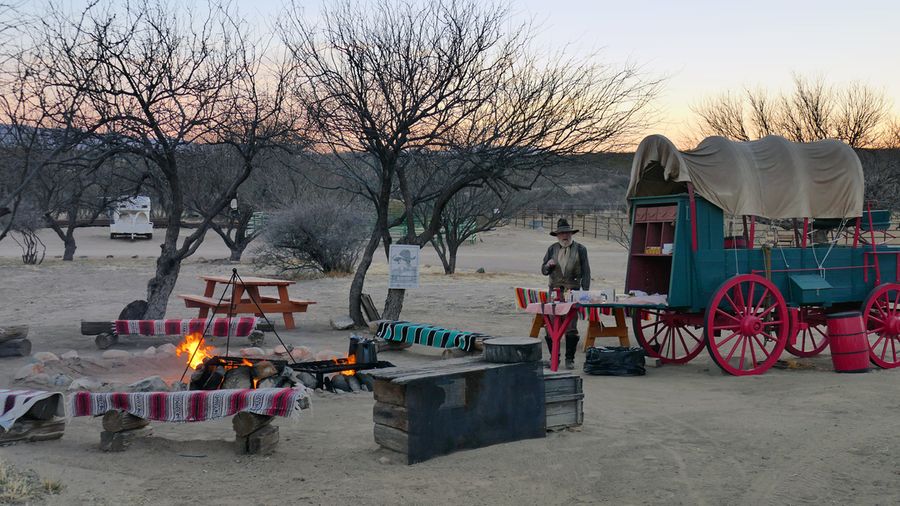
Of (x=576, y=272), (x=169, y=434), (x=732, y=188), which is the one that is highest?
(x=732, y=188)

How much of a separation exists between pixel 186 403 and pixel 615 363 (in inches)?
206

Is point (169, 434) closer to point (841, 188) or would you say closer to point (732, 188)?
point (732, 188)

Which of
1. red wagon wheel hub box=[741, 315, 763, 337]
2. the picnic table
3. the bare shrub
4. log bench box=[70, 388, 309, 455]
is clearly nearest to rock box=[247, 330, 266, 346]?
the picnic table

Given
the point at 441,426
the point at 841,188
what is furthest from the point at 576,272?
the point at 441,426

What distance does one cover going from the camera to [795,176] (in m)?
10.2

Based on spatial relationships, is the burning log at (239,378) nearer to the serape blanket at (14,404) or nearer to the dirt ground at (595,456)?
the dirt ground at (595,456)

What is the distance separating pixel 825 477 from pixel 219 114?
35.2ft

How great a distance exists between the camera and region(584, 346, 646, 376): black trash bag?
384 inches

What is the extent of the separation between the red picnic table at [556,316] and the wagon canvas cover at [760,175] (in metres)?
1.89

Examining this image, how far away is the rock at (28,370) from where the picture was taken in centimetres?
896

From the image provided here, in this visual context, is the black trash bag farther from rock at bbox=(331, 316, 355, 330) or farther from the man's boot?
rock at bbox=(331, 316, 355, 330)

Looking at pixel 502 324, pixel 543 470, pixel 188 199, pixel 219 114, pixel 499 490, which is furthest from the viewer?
pixel 188 199

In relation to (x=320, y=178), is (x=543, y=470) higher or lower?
lower

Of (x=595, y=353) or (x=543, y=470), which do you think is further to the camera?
(x=595, y=353)
